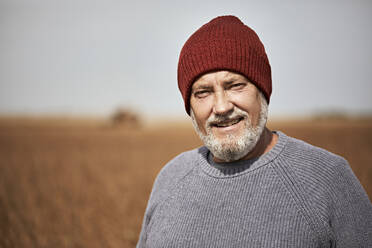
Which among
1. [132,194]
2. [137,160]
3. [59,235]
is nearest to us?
[59,235]

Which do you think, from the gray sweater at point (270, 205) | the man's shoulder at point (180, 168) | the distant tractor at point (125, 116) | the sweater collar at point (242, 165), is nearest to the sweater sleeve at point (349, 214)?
the gray sweater at point (270, 205)

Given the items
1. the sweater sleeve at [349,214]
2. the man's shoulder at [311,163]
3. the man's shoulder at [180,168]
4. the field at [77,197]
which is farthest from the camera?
the field at [77,197]

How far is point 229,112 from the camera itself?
2080mm

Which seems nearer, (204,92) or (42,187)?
(204,92)

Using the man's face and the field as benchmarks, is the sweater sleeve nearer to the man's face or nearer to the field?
the man's face

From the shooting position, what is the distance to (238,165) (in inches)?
86.5

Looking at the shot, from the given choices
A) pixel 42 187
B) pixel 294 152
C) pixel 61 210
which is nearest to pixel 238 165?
pixel 294 152

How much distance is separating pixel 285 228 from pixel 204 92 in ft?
3.49

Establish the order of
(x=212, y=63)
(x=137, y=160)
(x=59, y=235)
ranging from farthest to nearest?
Answer: 1. (x=137, y=160)
2. (x=59, y=235)
3. (x=212, y=63)

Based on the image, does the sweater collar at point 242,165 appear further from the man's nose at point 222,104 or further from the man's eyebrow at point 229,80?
the man's eyebrow at point 229,80

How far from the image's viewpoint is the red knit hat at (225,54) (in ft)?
6.75

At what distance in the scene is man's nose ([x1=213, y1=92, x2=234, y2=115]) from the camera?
204 centimetres

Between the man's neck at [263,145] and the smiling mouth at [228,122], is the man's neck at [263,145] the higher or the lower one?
the lower one

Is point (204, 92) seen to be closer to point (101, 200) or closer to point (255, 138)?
point (255, 138)
